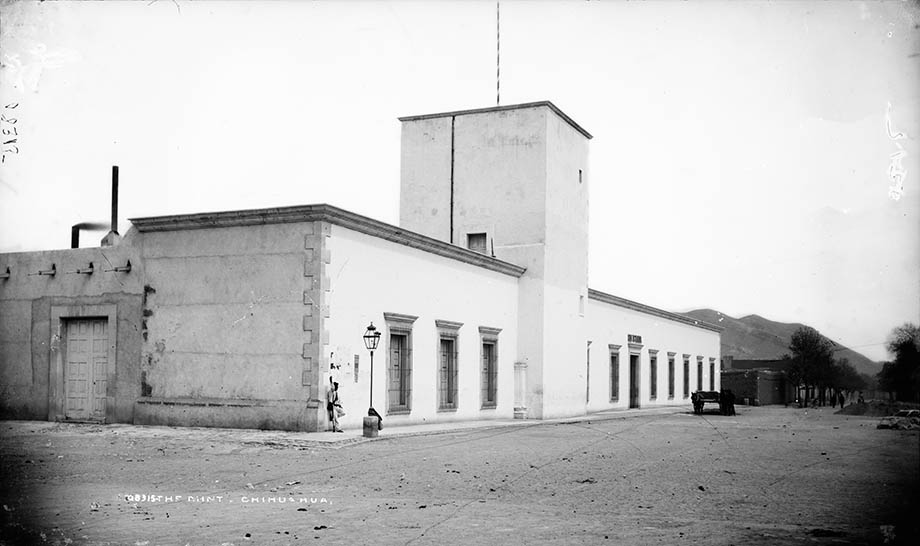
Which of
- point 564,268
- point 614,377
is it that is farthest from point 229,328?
point 614,377

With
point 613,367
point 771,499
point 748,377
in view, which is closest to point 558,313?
point 613,367

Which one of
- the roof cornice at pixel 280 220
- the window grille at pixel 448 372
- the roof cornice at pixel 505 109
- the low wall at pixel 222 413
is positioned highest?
the roof cornice at pixel 505 109

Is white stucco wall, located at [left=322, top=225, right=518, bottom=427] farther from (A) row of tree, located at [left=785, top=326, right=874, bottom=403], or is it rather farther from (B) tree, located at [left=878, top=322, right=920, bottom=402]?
(A) row of tree, located at [left=785, top=326, right=874, bottom=403]

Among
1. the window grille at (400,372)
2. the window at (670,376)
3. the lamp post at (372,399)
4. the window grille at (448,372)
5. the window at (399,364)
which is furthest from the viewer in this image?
the window at (670,376)

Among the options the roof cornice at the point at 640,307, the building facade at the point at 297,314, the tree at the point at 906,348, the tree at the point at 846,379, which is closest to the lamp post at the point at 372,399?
the building facade at the point at 297,314

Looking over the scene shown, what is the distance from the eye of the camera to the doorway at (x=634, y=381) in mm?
42969

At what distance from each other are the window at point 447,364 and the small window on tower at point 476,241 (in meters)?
4.92

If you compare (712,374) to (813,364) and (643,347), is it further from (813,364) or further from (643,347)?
(643,347)

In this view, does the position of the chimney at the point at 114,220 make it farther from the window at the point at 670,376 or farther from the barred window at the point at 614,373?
the window at the point at 670,376

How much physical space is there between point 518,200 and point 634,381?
17.2m

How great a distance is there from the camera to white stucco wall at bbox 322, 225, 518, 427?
20.2 metres

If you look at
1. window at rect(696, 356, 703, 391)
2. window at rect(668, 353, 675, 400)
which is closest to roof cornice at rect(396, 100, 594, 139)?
window at rect(668, 353, 675, 400)

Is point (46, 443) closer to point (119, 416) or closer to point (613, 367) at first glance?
point (119, 416)

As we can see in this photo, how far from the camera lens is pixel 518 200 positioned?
96.8 ft
